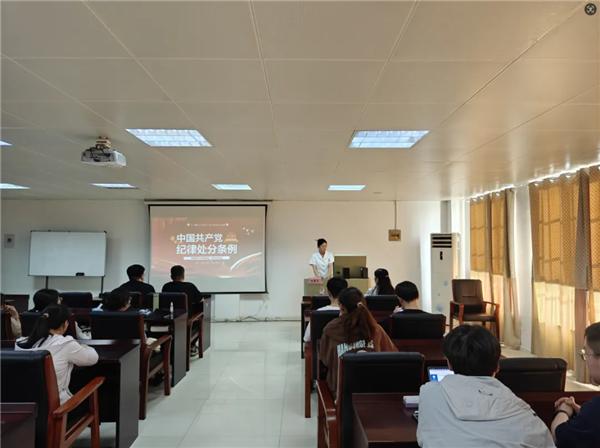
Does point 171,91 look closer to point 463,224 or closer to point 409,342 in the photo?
point 409,342

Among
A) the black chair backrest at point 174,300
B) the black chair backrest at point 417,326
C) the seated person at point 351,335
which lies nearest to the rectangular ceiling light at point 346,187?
the black chair backrest at point 174,300

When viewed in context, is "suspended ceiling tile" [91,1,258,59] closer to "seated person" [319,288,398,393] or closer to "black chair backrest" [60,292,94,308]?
"seated person" [319,288,398,393]

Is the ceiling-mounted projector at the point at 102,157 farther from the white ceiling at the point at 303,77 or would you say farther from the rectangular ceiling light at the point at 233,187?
the rectangular ceiling light at the point at 233,187

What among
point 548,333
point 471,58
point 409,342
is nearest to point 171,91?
point 471,58

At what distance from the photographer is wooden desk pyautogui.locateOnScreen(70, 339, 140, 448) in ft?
9.57

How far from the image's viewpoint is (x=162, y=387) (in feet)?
14.5

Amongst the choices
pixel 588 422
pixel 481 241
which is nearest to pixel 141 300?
pixel 588 422

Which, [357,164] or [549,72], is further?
[357,164]

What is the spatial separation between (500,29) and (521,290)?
5.65m

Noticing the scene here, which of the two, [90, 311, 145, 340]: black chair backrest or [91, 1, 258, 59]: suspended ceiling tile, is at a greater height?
[91, 1, 258, 59]: suspended ceiling tile

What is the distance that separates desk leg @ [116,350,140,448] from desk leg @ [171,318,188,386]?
4.11 feet

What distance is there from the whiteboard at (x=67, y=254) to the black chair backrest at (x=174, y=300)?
4.08 metres

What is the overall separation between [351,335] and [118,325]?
2246 mm

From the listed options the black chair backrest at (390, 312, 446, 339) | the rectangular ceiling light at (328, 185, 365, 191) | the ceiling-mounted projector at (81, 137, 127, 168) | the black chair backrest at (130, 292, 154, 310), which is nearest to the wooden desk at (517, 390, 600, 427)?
the black chair backrest at (390, 312, 446, 339)
